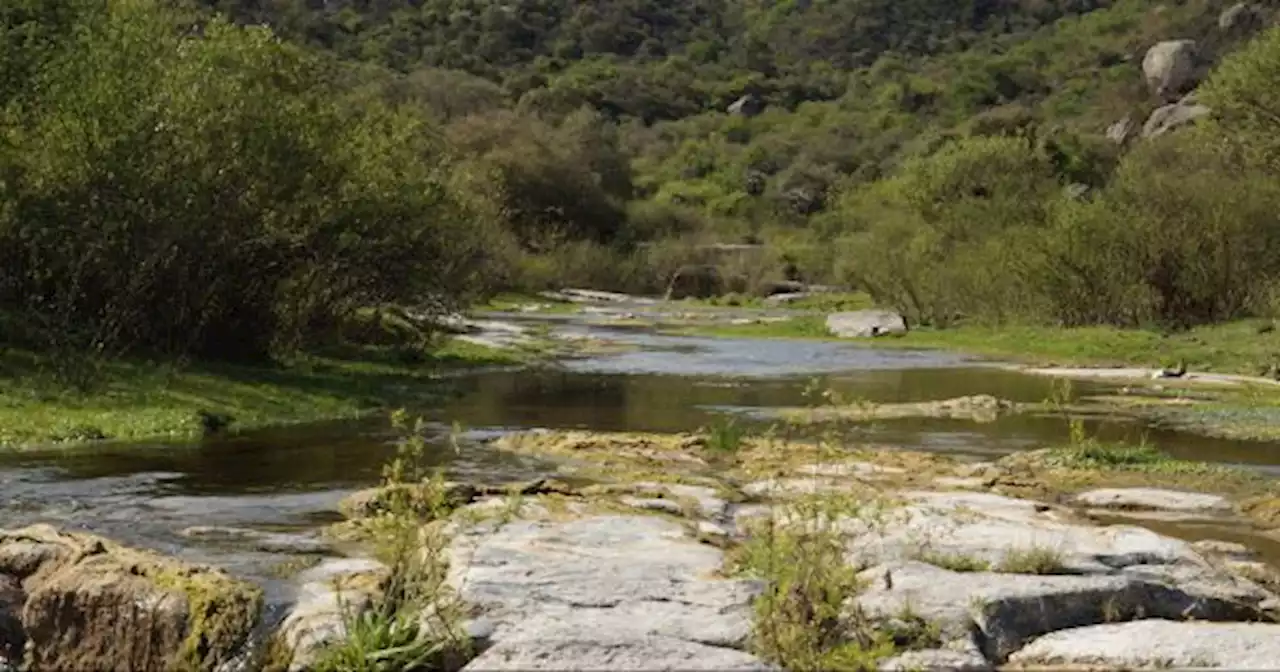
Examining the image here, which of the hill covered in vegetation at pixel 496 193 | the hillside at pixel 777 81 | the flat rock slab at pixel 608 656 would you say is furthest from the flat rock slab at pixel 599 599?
the hillside at pixel 777 81

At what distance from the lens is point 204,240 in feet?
101

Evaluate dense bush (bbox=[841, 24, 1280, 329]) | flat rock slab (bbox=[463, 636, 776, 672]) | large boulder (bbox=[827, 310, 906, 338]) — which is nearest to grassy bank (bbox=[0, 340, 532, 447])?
flat rock slab (bbox=[463, 636, 776, 672])

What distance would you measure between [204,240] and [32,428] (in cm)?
839

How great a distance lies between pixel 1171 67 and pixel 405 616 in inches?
4279

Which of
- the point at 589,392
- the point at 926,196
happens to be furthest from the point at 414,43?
the point at 589,392

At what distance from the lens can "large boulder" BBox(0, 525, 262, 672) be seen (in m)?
11.0

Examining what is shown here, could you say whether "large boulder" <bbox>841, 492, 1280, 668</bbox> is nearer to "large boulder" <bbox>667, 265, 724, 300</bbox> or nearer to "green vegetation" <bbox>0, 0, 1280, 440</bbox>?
"green vegetation" <bbox>0, 0, 1280, 440</bbox>

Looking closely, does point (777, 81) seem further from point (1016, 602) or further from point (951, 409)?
point (1016, 602)

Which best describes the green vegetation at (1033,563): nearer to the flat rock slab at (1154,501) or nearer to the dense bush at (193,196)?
the flat rock slab at (1154,501)

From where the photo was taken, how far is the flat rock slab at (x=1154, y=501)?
18.8m

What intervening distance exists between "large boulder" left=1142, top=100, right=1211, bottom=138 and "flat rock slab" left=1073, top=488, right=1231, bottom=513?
7131 centimetres

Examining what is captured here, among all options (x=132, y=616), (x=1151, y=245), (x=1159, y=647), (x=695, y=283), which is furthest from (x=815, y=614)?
(x=695, y=283)

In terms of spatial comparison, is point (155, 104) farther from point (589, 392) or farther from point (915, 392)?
point (915, 392)

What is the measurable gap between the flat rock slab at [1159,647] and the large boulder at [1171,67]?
10450 cm
